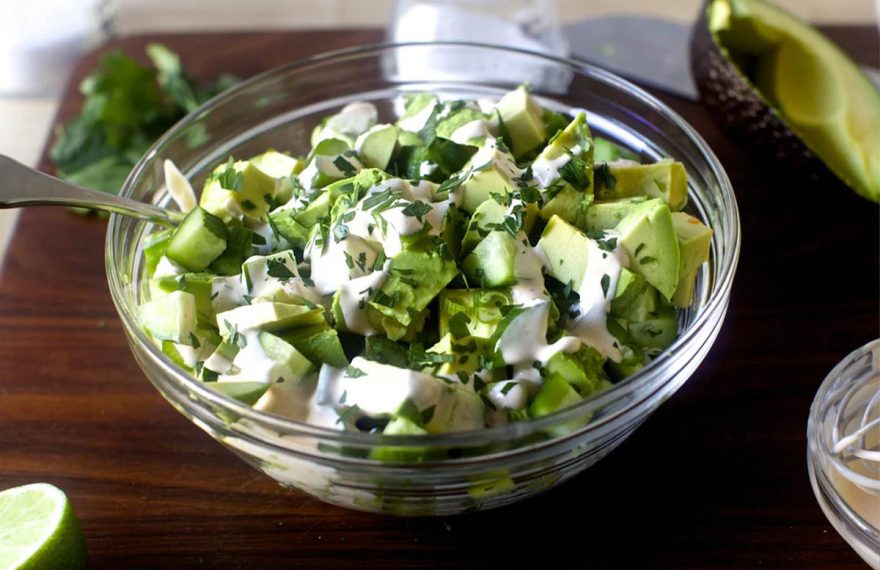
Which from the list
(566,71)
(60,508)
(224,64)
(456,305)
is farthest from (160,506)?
(224,64)

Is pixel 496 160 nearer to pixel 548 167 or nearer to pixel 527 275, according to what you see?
pixel 548 167

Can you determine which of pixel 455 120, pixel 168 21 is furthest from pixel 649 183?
pixel 168 21

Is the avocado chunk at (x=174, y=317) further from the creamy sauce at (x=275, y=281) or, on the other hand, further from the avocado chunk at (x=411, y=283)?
the avocado chunk at (x=411, y=283)

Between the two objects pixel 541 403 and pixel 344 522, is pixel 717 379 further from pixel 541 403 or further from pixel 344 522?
pixel 344 522

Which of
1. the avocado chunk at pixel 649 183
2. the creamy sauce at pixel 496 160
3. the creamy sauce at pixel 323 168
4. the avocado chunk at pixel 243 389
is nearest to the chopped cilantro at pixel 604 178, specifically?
the avocado chunk at pixel 649 183

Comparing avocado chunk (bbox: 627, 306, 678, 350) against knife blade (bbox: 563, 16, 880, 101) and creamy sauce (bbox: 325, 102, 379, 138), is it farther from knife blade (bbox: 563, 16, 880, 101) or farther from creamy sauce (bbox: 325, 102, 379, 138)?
knife blade (bbox: 563, 16, 880, 101)

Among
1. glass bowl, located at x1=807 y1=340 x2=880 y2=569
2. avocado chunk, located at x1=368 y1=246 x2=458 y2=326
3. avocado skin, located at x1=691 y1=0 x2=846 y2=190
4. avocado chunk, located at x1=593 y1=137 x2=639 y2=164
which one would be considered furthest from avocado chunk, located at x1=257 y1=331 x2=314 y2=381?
avocado skin, located at x1=691 y1=0 x2=846 y2=190
